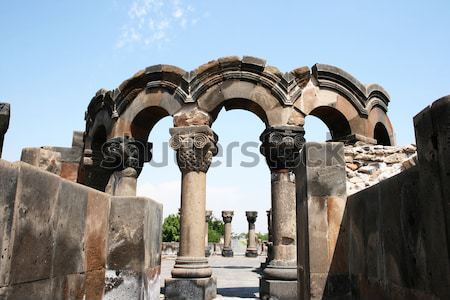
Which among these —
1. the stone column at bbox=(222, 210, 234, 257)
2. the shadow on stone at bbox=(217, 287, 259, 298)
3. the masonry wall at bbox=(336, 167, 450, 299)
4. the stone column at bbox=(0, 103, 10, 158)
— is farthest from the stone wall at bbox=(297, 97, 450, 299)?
the stone column at bbox=(222, 210, 234, 257)

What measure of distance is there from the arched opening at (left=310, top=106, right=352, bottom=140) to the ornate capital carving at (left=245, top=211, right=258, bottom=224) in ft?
53.6

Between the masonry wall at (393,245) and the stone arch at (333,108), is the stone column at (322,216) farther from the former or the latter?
the stone arch at (333,108)

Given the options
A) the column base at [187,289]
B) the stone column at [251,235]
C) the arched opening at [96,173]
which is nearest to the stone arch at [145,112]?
the arched opening at [96,173]

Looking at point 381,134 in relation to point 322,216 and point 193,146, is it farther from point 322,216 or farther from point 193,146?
point 322,216

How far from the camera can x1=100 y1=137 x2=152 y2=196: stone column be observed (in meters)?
Answer: 7.88

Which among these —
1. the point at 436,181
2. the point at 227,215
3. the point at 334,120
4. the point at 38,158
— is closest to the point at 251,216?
the point at 227,215

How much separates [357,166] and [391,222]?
1878 millimetres

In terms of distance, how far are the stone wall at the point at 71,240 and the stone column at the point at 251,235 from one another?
19447mm

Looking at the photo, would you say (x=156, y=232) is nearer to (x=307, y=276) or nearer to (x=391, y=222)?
(x=307, y=276)

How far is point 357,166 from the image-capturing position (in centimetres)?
425

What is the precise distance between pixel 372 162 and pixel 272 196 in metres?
2.97

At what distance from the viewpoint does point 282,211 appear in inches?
265

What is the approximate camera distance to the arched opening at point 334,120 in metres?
8.00

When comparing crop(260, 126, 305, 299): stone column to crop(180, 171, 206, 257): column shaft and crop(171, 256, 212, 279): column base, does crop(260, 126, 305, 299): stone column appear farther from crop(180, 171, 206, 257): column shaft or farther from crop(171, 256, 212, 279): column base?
crop(180, 171, 206, 257): column shaft
